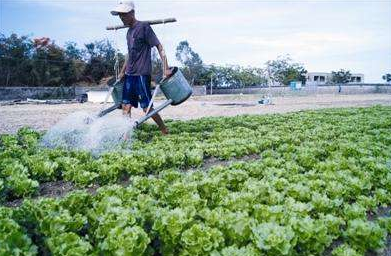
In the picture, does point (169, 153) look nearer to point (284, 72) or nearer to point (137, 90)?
point (137, 90)

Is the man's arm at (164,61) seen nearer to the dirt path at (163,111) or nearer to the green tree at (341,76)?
the dirt path at (163,111)

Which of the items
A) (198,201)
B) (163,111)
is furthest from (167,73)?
(163,111)

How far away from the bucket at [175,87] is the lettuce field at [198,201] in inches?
34.3

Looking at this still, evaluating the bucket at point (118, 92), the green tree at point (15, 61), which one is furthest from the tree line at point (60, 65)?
the bucket at point (118, 92)

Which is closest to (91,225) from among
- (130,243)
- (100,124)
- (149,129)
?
(130,243)

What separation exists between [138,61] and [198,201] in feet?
16.5

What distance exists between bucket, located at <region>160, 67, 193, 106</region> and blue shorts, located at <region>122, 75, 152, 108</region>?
481mm

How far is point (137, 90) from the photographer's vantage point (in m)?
9.05

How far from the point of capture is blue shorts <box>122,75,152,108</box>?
8977mm

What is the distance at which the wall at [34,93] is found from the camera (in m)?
43.4

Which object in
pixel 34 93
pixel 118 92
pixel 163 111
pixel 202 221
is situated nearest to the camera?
pixel 202 221

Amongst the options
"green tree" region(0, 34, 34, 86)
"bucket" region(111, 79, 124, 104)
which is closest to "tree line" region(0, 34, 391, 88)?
"green tree" region(0, 34, 34, 86)

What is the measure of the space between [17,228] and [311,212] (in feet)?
9.57

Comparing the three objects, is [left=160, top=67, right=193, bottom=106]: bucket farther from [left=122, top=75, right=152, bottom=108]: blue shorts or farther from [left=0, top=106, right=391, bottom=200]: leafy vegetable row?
[left=0, top=106, right=391, bottom=200]: leafy vegetable row
